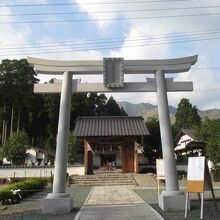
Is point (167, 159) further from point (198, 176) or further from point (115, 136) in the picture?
point (115, 136)

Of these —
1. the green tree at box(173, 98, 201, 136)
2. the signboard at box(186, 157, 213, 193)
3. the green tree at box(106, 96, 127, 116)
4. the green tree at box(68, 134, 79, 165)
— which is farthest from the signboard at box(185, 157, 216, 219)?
the green tree at box(106, 96, 127, 116)

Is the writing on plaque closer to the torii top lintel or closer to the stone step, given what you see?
the torii top lintel

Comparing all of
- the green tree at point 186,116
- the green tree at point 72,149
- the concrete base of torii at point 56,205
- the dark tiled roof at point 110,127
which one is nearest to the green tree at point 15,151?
the green tree at point 72,149

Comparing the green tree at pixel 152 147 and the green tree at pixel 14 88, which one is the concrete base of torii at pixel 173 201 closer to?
the green tree at pixel 152 147

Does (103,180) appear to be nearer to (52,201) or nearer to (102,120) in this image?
(102,120)

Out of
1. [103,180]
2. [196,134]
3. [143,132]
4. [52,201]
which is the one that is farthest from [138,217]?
[196,134]

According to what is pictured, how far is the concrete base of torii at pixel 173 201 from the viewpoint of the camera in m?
12.8

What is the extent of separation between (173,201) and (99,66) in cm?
542

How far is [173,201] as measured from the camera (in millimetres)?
12938

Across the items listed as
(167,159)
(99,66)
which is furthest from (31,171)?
(167,159)

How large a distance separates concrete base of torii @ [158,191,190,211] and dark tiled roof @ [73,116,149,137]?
24447 mm

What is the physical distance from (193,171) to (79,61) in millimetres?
5748

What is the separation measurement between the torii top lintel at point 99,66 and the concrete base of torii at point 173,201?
453 centimetres

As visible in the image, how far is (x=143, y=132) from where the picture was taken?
3800cm
